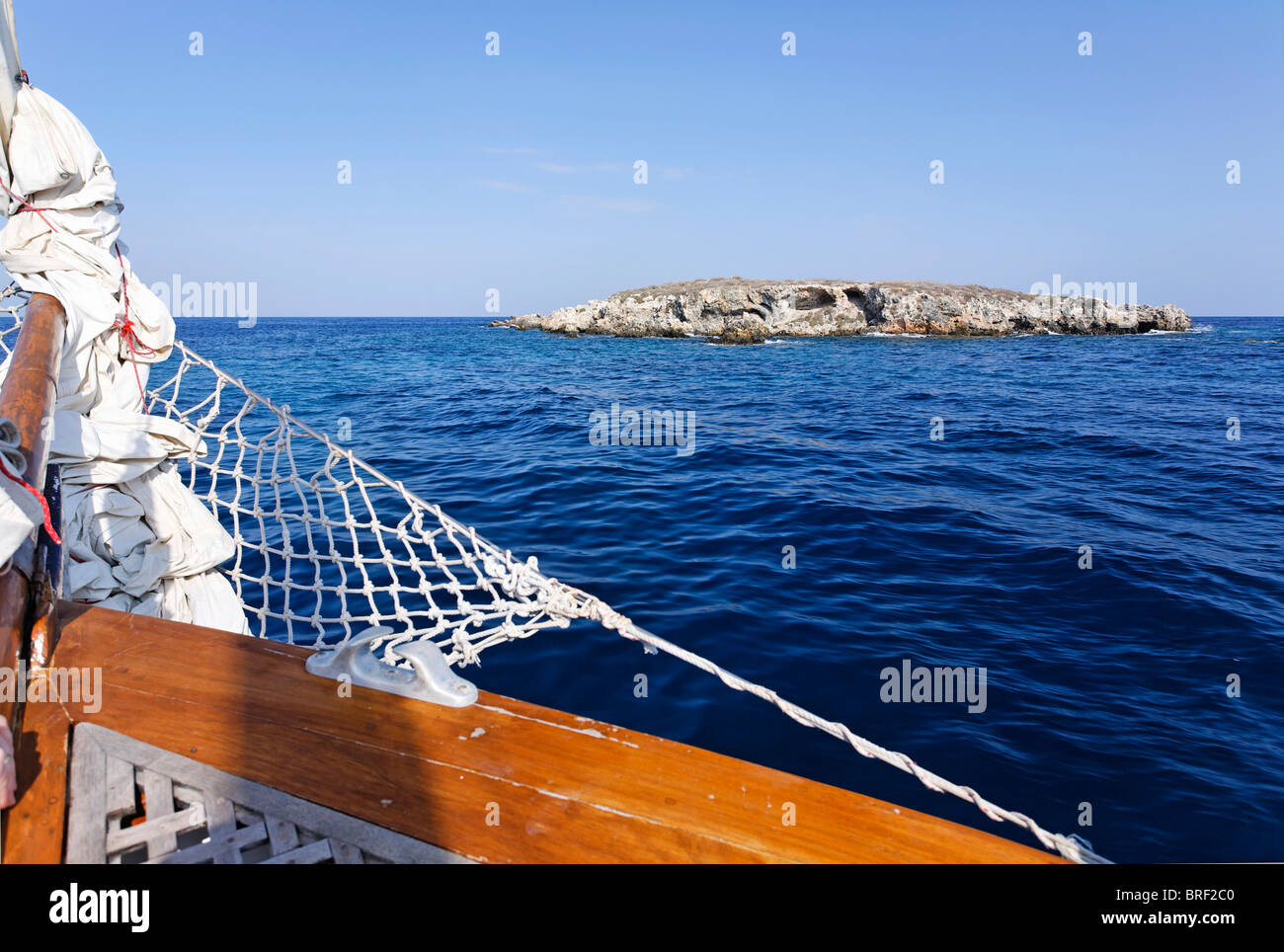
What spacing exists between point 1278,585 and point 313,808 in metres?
6.74

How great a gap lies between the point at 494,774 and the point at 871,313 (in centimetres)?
5032

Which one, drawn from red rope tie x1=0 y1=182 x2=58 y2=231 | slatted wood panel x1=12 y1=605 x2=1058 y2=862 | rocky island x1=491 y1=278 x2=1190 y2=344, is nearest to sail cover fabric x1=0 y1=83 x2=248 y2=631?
red rope tie x1=0 y1=182 x2=58 y2=231

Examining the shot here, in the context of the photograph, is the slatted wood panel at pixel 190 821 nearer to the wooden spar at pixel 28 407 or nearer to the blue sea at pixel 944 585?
the wooden spar at pixel 28 407

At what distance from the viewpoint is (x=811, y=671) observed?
165 inches

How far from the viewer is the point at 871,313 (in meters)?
47.7

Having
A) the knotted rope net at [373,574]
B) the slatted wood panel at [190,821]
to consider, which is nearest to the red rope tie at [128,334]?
the knotted rope net at [373,574]

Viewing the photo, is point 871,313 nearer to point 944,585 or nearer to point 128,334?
point 944,585

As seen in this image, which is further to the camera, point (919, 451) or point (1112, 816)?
point (919, 451)

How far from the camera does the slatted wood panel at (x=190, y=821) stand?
1.31 metres

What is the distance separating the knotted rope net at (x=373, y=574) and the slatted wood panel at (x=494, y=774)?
0.34 metres

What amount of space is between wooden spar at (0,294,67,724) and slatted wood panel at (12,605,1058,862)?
166 millimetres

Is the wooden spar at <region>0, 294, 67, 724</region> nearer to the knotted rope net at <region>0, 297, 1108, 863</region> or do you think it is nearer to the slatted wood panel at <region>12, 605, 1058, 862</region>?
the slatted wood panel at <region>12, 605, 1058, 862</region>
